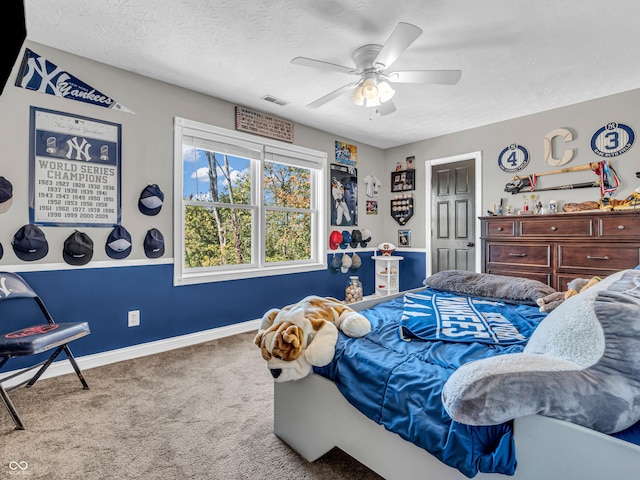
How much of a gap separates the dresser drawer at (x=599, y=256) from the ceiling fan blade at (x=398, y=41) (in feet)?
8.05

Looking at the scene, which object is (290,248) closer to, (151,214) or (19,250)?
(151,214)

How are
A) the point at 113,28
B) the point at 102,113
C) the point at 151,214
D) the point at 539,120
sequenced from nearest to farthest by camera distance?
1. the point at 113,28
2. the point at 102,113
3. the point at 151,214
4. the point at 539,120

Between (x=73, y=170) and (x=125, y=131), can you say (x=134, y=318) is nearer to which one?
(x=73, y=170)

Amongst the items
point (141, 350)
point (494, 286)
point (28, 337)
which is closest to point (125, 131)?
point (28, 337)

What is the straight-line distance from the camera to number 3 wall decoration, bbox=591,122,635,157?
313cm

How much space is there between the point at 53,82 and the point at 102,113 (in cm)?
34

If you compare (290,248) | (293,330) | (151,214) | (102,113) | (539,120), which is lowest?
(293,330)

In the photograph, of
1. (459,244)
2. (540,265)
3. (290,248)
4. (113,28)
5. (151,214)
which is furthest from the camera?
(459,244)

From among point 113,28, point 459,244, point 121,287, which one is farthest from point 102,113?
point 459,244

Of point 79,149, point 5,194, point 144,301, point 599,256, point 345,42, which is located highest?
point 345,42

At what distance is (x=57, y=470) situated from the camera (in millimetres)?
1427

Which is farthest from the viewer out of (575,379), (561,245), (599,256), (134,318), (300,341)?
(561,245)

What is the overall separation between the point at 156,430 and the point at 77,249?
1515 mm

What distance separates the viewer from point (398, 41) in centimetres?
189
